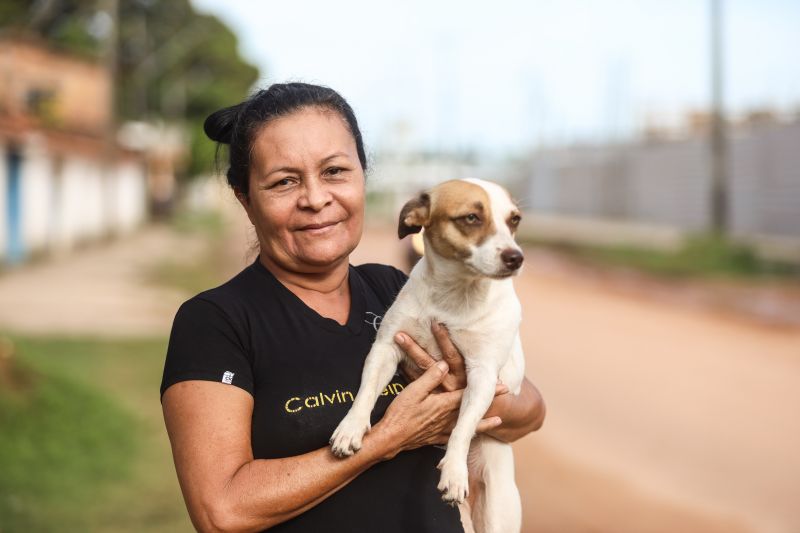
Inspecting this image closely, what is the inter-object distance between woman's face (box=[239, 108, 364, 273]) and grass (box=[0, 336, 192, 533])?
3.19m

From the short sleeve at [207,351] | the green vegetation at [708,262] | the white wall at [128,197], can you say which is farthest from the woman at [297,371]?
the white wall at [128,197]

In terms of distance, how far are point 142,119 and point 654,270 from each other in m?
30.8

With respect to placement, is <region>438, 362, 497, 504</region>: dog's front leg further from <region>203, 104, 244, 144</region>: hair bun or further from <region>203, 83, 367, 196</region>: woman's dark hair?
<region>203, 104, 244, 144</region>: hair bun

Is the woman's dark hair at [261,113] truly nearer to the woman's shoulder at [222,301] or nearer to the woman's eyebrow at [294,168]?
the woman's eyebrow at [294,168]

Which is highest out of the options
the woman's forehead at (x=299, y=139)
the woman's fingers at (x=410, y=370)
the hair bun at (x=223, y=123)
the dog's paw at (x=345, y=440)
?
the hair bun at (x=223, y=123)

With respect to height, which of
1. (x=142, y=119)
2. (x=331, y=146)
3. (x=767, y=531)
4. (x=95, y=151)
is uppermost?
(x=142, y=119)

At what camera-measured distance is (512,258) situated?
8.25 ft

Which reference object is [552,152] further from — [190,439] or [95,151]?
[190,439]

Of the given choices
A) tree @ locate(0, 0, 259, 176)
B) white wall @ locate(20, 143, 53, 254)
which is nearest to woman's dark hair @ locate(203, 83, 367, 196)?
white wall @ locate(20, 143, 53, 254)

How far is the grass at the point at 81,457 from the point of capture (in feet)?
16.9

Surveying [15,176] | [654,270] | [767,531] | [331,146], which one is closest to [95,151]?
[15,176]

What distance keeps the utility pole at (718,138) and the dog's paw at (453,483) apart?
17301mm

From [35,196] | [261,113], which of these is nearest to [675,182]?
[35,196]

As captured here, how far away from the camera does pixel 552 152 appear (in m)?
41.1
